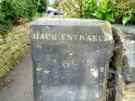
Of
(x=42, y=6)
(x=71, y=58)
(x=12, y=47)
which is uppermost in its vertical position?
(x=71, y=58)

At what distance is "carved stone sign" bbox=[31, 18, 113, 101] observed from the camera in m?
1.90

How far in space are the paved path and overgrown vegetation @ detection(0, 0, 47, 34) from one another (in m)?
1.10

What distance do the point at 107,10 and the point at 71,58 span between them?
63 centimetres

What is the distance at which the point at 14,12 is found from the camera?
745cm

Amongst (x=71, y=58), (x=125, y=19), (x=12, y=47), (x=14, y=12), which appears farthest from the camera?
(x=12, y=47)

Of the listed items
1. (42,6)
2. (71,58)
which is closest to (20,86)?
(71,58)

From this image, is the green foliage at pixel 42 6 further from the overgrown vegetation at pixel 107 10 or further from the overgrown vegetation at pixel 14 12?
the overgrown vegetation at pixel 107 10

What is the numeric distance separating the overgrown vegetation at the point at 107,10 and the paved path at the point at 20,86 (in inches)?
136

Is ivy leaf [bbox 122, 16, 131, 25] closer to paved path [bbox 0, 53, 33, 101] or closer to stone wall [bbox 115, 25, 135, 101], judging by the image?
stone wall [bbox 115, 25, 135, 101]

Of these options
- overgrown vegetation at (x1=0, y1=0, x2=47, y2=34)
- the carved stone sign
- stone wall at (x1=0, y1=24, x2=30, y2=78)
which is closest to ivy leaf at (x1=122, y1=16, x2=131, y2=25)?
the carved stone sign

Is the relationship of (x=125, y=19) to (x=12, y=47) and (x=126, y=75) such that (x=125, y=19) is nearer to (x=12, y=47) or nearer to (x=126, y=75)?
(x=126, y=75)

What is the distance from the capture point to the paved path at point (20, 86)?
5.73 meters

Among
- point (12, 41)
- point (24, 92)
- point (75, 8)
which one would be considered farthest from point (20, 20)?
point (75, 8)

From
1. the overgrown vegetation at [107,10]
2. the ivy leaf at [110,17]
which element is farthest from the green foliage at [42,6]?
the ivy leaf at [110,17]
